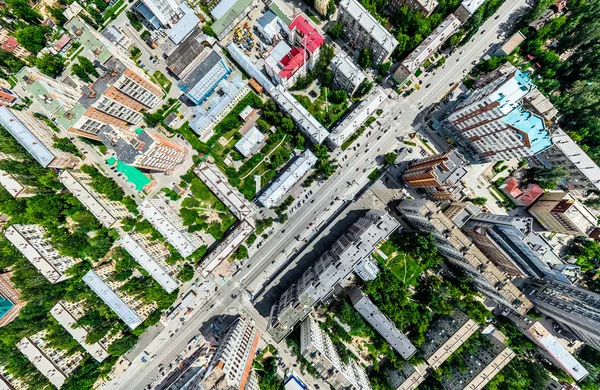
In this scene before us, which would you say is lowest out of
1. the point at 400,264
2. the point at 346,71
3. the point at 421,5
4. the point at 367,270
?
the point at 400,264

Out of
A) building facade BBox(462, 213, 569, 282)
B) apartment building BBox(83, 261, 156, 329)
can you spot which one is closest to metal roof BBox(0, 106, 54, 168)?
apartment building BBox(83, 261, 156, 329)

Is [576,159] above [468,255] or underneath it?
underneath

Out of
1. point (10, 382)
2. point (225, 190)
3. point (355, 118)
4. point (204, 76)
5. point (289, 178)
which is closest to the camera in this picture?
point (10, 382)

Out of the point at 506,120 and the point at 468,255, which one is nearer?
the point at 506,120

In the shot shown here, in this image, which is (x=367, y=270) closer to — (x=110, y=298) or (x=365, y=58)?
(x=365, y=58)

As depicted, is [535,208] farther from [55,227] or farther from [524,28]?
[55,227]

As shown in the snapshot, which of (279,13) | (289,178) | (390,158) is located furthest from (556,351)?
(279,13)

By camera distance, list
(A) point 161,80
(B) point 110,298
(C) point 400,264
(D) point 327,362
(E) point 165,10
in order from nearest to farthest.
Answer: (D) point 327,362 → (B) point 110,298 → (E) point 165,10 → (C) point 400,264 → (A) point 161,80

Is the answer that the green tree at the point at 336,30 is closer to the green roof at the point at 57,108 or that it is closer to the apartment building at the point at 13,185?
the green roof at the point at 57,108
